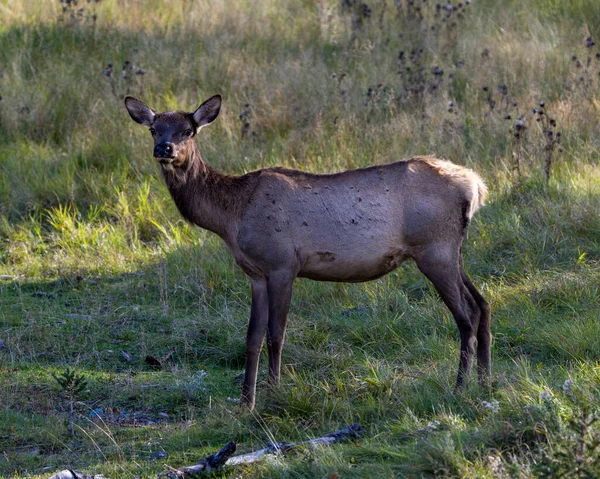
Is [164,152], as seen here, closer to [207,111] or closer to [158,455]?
[207,111]

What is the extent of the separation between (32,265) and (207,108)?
2918 millimetres

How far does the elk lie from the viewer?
6258 millimetres

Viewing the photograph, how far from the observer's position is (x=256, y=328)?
646 cm

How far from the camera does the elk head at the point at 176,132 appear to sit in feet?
21.1

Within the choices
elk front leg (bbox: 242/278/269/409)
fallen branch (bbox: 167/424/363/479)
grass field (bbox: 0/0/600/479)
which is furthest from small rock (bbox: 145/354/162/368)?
fallen branch (bbox: 167/424/363/479)

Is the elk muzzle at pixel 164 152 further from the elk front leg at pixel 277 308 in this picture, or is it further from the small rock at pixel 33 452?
the small rock at pixel 33 452

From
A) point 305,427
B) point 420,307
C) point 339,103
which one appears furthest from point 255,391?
point 339,103

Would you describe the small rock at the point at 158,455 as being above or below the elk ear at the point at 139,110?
below

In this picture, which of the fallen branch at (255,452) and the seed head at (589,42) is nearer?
the fallen branch at (255,452)

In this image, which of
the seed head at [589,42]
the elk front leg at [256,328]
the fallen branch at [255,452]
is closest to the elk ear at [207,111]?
the elk front leg at [256,328]

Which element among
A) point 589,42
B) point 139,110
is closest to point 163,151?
point 139,110

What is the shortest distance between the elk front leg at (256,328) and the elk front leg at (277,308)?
0.11 metres

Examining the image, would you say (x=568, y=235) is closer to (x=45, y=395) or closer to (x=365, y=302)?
(x=365, y=302)

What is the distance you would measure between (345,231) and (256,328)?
2.96ft
